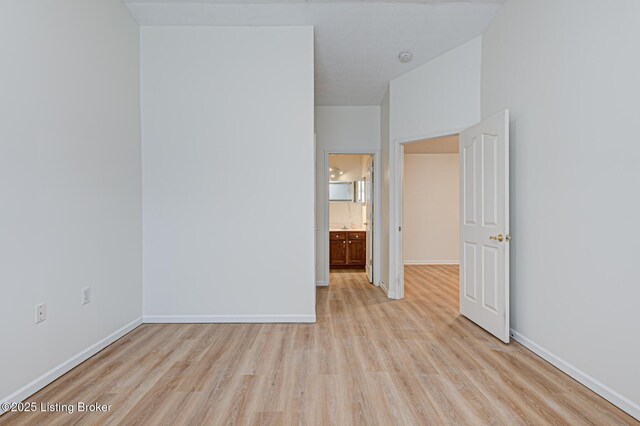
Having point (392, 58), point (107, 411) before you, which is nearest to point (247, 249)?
point (107, 411)

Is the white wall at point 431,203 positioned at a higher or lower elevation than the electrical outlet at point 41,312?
higher

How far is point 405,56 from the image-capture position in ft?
12.9

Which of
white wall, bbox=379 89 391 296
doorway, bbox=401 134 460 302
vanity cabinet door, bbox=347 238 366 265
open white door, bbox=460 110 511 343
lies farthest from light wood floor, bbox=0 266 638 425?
doorway, bbox=401 134 460 302

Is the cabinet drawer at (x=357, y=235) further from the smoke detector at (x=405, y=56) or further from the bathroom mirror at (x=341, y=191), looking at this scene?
the smoke detector at (x=405, y=56)

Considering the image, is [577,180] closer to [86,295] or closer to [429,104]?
[429,104]

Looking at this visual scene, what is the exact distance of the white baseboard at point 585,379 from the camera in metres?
1.94

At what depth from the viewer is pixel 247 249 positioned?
11.5 feet

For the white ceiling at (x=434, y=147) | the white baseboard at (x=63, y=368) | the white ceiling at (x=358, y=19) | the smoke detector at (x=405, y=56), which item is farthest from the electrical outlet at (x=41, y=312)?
the white ceiling at (x=434, y=147)

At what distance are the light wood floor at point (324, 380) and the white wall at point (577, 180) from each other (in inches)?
11.3

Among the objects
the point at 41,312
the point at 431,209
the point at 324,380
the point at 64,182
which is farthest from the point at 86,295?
the point at 431,209

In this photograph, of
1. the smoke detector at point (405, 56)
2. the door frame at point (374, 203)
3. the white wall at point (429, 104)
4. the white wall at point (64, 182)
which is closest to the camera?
the white wall at point (64, 182)

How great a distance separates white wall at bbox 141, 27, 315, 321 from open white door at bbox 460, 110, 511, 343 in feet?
5.18

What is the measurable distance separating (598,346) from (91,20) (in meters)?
4.22

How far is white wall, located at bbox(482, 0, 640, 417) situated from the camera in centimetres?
198
